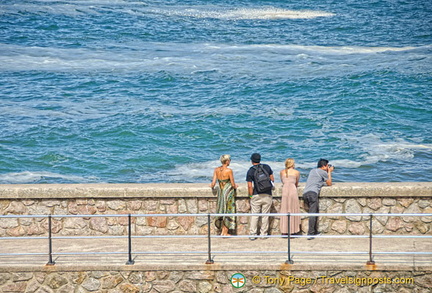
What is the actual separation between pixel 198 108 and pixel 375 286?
19.1 m

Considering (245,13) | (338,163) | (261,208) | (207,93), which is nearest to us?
(261,208)

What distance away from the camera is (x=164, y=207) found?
10.9 m

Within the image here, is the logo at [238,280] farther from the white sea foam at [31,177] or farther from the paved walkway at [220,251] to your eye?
the white sea foam at [31,177]

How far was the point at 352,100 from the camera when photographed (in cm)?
2897

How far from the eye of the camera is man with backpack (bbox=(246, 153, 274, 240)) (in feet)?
34.6

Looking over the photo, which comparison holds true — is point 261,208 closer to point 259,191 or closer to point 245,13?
point 259,191

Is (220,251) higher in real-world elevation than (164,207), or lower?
lower

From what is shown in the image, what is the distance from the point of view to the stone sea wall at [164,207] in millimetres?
10711

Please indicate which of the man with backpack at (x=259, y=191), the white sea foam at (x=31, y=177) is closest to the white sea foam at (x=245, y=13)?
the white sea foam at (x=31, y=177)

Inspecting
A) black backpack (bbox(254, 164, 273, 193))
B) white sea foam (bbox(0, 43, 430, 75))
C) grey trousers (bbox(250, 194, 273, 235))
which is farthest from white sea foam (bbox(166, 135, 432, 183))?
white sea foam (bbox(0, 43, 430, 75))

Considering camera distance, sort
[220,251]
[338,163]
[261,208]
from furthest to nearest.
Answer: [338,163] < [261,208] < [220,251]

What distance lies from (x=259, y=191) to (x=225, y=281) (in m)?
1.66

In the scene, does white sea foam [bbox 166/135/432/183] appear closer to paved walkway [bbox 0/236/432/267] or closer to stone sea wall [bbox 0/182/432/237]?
stone sea wall [bbox 0/182/432/237]

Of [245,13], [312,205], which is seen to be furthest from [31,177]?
[245,13]
